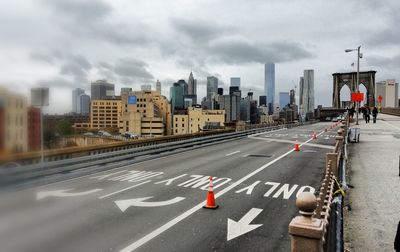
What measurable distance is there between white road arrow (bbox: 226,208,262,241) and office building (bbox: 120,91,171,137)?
345 ft

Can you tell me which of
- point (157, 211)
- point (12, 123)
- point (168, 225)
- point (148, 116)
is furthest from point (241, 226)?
point (148, 116)

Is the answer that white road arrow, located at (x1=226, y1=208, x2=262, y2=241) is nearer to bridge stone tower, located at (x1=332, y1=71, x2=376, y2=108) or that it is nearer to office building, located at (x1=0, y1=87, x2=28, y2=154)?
office building, located at (x1=0, y1=87, x2=28, y2=154)

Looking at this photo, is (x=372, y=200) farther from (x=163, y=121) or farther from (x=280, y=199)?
(x=163, y=121)

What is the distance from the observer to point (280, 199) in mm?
9867

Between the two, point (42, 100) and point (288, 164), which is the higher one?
point (42, 100)

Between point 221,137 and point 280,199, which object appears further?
point 221,137

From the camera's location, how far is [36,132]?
2.15 meters

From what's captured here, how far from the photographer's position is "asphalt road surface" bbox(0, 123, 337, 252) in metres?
2.78

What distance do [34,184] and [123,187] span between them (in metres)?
8.74

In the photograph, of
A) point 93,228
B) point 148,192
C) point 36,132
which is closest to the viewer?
point 36,132

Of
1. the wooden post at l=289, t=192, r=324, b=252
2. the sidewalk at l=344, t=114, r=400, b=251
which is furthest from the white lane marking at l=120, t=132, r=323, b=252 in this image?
the sidewalk at l=344, t=114, r=400, b=251

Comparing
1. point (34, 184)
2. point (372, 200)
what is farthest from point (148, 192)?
point (34, 184)

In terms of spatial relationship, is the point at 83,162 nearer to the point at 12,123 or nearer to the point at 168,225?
the point at 168,225

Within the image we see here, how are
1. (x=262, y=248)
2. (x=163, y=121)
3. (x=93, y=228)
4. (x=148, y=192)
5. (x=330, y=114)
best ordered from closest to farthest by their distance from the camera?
(x=262, y=248)
(x=93, y=228)
(x=148, y=192)
(x=330, y=114)
(x=163, y=121)
